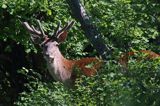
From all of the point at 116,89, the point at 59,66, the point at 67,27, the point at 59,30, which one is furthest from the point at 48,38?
the point at 116,89

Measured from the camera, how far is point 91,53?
8.29 metres

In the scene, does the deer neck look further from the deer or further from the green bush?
the green bush

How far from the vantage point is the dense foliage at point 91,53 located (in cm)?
480

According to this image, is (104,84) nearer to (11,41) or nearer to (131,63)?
(131,63)

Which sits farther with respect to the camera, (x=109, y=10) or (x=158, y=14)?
(x=109, y=10)

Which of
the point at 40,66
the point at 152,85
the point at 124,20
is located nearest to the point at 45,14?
the point at 40,66

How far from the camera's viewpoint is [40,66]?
10.7 m

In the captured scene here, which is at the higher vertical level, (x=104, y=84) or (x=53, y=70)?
(x=104, y=84)

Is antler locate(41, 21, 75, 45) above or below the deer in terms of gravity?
above

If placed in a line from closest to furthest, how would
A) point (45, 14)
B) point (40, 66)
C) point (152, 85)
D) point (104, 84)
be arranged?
point (152, 85) < point (104, 84) < point (45, 14) < point (40, 66)

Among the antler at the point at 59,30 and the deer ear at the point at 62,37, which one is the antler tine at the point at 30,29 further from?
the deer ear at the point at 62,37

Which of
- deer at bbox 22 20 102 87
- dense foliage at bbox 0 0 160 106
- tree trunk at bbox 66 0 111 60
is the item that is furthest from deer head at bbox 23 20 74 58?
tree trunk at bbox 66 0 111 60

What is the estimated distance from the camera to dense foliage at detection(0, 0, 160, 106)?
4797 mm

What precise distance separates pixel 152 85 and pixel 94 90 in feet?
2.25
